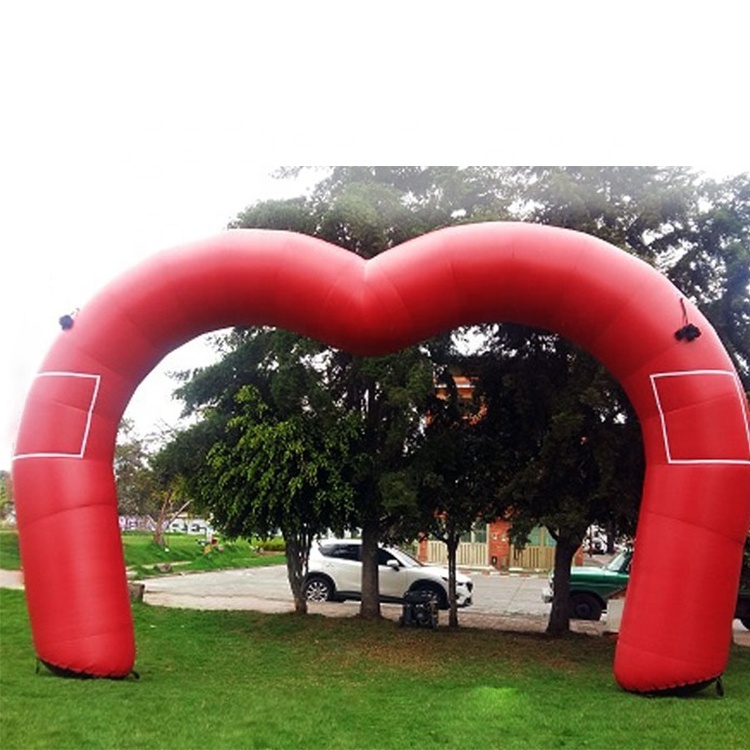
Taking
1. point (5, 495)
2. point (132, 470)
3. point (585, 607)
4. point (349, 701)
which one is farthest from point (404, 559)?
point (132, 470)

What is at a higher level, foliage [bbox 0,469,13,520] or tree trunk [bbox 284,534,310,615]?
foliage [bbox 0,469,13,520]

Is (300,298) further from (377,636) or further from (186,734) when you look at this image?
(377,636)

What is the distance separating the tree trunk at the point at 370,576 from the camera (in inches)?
508

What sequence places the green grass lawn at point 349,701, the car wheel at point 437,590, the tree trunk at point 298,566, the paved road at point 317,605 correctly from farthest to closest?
the car wheel at point 437,590 < the paved road at point 317,605 < the tree trunk at point 298,566 < the green grass lawn at point 349,701

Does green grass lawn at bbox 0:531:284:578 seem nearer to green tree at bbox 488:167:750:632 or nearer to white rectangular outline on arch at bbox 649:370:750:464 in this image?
green tree at bbox 488:167:750:632

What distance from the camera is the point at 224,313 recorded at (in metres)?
8.21

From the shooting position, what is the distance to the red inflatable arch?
24.2 feet

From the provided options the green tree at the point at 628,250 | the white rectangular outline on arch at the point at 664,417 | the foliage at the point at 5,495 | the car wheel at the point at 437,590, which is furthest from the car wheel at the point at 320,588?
the white rectangular outline on arch at the point at 664,417

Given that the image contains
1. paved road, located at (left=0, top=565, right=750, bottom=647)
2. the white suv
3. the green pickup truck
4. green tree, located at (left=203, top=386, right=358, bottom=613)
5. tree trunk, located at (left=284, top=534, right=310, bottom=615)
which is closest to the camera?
green tree, located at (left=203, top=386, right=358, bottom=613)

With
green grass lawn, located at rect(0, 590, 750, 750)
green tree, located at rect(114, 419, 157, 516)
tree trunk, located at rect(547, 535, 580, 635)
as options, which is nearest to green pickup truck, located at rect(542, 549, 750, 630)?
tree trunk, located at rect(547, 535, 580, 635)

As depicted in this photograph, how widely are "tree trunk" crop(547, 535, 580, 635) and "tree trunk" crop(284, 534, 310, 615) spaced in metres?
Answer: 3.82

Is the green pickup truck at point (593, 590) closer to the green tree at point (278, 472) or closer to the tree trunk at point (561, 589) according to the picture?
the tree trunk at point (561, 589)

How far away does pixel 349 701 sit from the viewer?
7234mm

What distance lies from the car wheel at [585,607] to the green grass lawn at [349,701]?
179 inches
